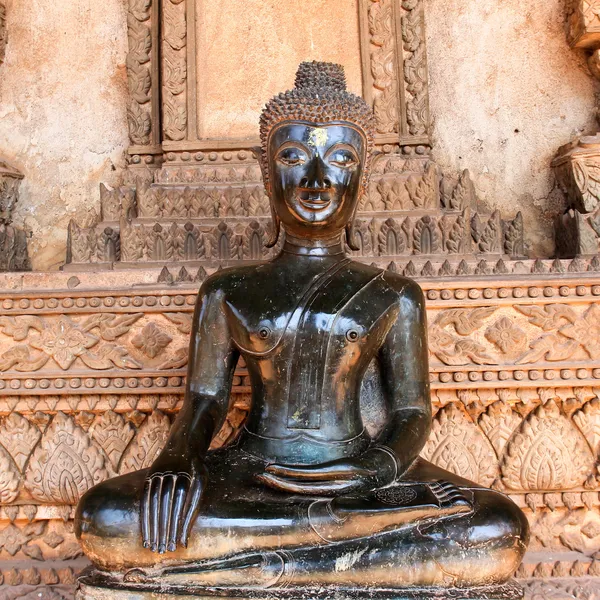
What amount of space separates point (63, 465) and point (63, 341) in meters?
0.51

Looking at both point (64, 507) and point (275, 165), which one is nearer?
point (275, 165)

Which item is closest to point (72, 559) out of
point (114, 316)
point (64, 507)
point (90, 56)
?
point (64, 507)

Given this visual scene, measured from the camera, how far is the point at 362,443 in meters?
2.90

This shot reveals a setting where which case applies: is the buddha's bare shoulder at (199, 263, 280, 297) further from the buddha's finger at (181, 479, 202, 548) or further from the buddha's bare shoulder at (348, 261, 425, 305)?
the buddha's finger at (181, 479, 202, 548)

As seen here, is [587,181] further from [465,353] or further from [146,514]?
[146,514]

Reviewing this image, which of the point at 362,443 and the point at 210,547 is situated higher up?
the point at 362,443

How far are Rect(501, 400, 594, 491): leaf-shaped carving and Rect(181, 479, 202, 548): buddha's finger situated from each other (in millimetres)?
1467

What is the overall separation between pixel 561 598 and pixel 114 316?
6.85ft

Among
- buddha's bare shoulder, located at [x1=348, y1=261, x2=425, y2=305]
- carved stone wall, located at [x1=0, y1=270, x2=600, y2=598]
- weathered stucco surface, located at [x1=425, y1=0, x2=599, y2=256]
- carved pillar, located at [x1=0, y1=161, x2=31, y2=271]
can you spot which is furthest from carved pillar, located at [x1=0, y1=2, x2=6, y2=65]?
buddha's bare shoulder, located at [x1=348, y1=261, x2=425, y2=305]

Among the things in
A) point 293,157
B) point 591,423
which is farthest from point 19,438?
point 591,423

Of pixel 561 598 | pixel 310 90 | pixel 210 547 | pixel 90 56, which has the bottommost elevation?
pixel 561 598

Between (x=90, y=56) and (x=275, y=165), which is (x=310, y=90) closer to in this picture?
(x=275, y=165)

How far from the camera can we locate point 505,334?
3.40 metres

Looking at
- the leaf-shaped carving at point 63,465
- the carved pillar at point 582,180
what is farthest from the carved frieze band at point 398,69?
the leaf-shaped carving at point 63,465
